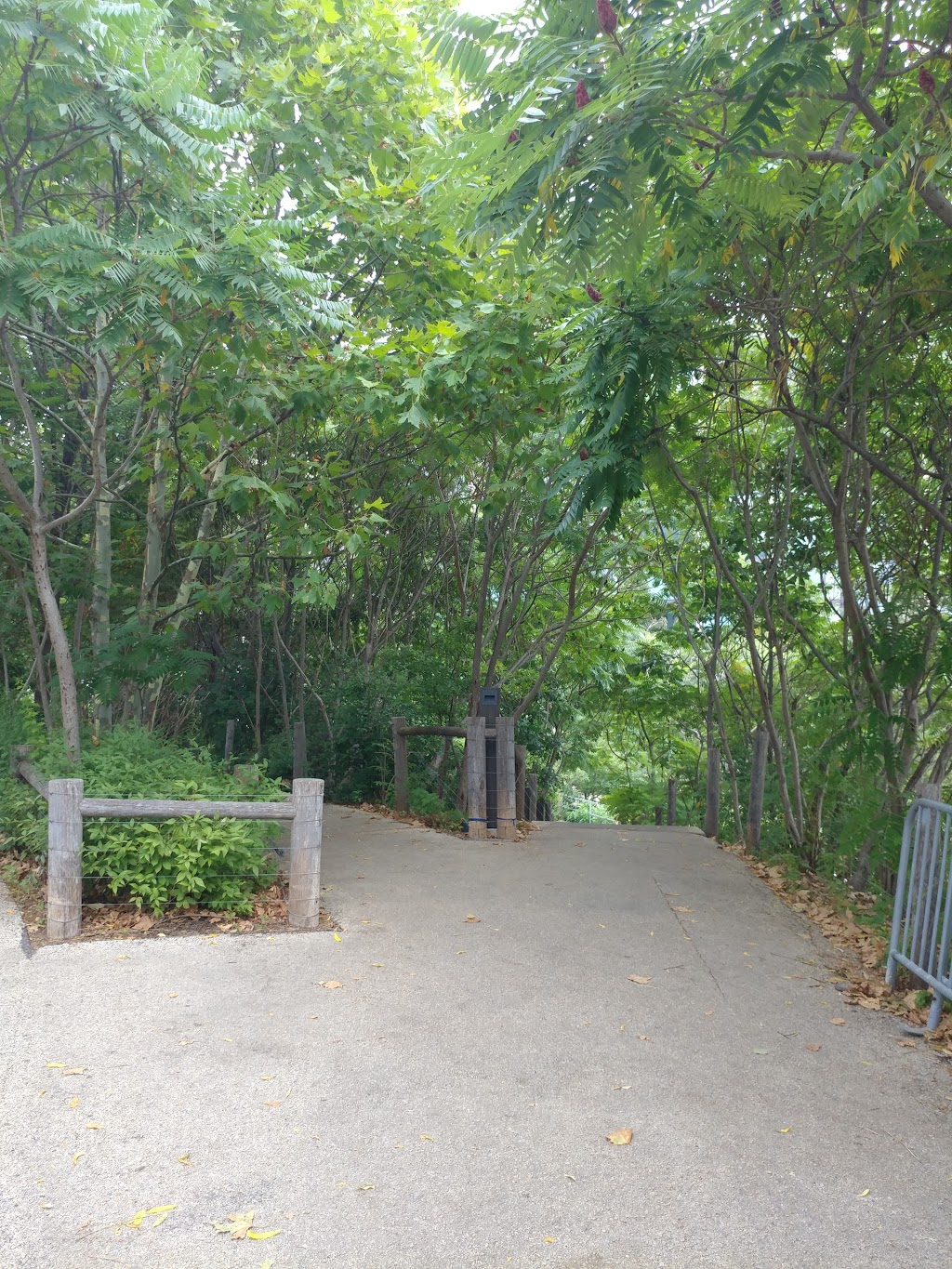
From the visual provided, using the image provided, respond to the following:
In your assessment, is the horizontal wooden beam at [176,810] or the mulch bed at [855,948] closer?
the mulch bed at [855,948]

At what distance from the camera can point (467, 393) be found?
29.0 feet

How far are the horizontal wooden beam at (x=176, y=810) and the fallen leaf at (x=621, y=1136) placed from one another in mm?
3381

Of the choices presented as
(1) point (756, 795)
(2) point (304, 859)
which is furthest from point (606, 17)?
(1) point (756, 795)

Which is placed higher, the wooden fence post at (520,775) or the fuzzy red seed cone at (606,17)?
the fuzzy red seed cone at (606,17)

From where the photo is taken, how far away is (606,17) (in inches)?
146

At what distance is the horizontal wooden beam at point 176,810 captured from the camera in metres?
6.38

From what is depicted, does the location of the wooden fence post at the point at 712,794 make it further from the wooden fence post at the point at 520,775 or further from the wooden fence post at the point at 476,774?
the wooden fence post at the point at 476,774

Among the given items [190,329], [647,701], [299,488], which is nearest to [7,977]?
[190,329]

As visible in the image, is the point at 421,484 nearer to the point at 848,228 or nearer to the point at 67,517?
the point at 67,517

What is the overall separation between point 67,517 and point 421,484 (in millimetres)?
4158

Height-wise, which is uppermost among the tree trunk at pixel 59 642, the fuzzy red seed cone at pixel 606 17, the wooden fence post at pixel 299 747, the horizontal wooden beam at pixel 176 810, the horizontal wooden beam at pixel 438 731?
the fuzzy red seed cone at pixel 606 17

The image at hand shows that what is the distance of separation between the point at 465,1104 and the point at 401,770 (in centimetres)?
794

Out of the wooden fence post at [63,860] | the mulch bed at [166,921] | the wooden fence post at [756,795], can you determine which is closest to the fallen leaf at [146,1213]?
Answer: the mulch bed at [166,921]

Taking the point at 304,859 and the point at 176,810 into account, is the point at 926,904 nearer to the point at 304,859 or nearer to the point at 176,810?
the point at 304,859
